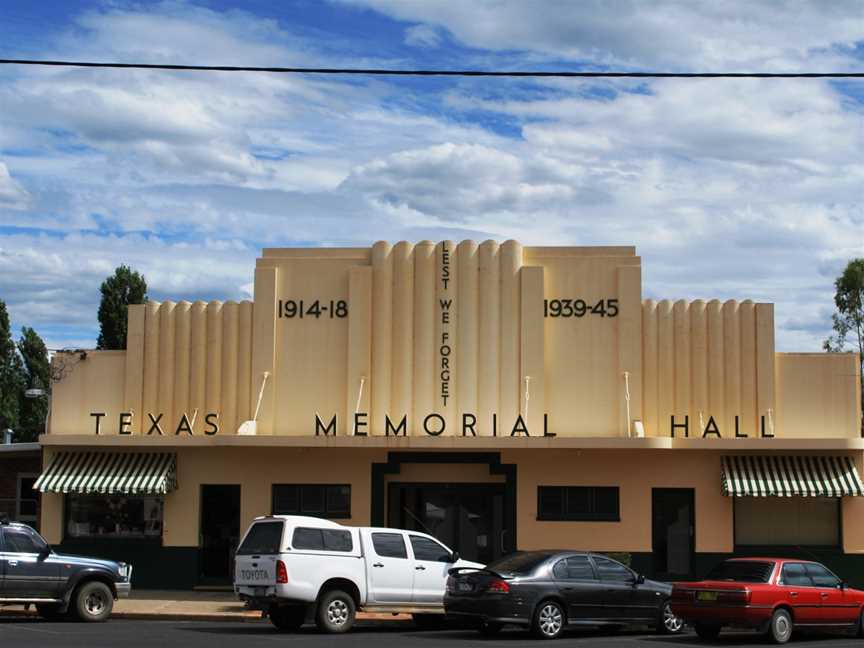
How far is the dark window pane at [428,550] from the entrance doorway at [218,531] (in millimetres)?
7708

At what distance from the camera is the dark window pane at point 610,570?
878 inches

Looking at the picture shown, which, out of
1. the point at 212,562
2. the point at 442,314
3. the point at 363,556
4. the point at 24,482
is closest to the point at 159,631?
the point at 363,556

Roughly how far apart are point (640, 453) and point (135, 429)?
11.5 meters

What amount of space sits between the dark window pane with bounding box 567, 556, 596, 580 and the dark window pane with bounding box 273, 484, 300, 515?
30.8 feet

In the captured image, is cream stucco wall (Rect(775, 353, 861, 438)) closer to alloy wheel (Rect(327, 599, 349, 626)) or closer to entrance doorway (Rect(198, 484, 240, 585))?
alloy wheel (Rect(327, 599, 349, 626))

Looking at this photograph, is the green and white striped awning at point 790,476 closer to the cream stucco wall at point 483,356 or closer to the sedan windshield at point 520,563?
the cream stucco wall at point 483,356

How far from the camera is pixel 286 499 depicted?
1174 inches

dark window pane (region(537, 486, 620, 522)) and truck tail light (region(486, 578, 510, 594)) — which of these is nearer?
truck tail light (region(486, 578, 510, 594))

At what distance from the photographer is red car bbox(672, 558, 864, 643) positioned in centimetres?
2073

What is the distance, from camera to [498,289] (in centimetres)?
2955

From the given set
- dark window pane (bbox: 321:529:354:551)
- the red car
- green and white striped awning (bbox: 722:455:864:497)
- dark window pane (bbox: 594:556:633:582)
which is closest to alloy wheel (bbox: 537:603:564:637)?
dark window pane (bbox: 594:556:633:582)

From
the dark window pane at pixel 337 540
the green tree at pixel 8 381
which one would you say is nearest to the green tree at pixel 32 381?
the green tree at pixel 8 381

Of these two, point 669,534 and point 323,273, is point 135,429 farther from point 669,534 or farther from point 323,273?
point 669,534

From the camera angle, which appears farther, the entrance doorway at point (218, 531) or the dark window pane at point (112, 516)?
the dark window pane at point (112, 516)
